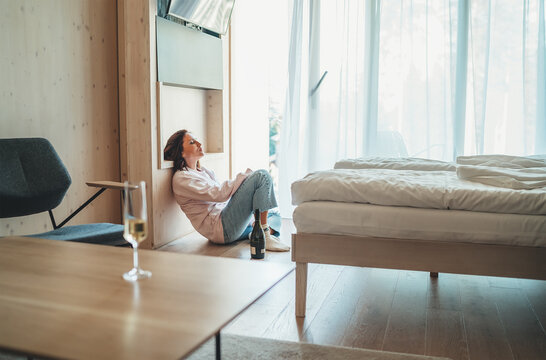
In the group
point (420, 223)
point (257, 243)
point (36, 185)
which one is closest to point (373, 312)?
point (420, 223)

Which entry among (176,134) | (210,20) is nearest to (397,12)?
(210,20)

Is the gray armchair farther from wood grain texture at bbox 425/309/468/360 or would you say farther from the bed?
wood grain texture at bbox 425/309/468/360

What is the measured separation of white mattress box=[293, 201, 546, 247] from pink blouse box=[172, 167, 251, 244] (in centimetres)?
→ 144

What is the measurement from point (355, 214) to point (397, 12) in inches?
116

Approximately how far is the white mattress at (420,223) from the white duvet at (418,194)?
25 mm

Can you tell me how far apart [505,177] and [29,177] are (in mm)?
2255

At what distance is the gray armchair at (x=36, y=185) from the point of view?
103 inches

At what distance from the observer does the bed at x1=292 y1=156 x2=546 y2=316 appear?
2227 mm

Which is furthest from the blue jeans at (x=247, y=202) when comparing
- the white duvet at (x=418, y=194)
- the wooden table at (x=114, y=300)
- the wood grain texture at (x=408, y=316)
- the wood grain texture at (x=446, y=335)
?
the wooden table at (x=114, y=300)

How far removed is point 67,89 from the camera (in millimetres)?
3436

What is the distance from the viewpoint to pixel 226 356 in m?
2.06

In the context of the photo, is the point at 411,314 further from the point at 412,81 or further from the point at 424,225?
the point at 412,81

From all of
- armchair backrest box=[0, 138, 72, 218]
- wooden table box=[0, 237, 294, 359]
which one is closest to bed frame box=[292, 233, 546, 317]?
wooden table box=[0, 237, 294, 359]

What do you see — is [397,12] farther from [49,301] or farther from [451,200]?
[49,301]
